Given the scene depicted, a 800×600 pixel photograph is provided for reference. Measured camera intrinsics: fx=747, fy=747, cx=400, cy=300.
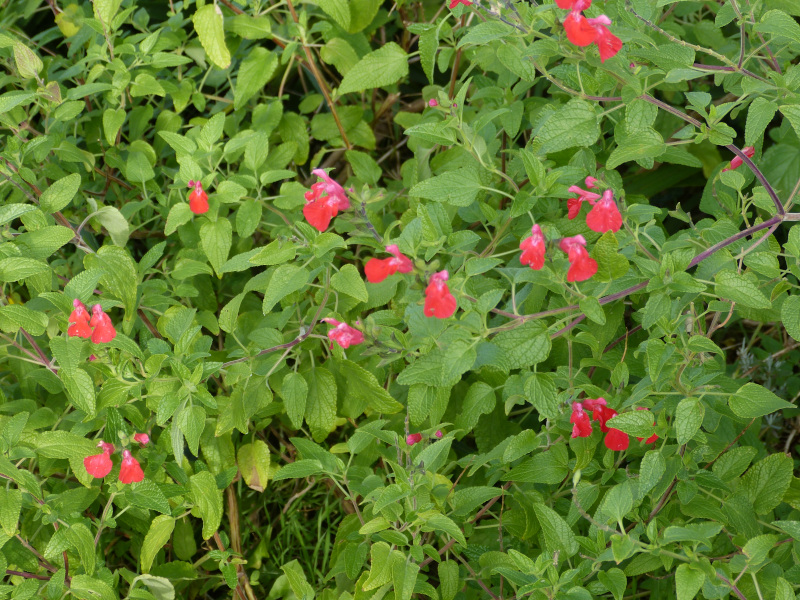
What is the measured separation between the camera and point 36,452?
149 cm

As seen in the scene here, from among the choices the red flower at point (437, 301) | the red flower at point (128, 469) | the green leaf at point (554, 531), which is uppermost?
the red flower at point (437, 301)

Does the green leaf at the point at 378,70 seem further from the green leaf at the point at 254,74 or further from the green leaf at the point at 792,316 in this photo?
the green leaf at the point at 792,316

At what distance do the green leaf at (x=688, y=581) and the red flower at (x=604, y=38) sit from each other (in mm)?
752

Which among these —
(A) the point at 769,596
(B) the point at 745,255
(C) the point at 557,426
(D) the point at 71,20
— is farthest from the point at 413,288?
(D) the point at 71,20

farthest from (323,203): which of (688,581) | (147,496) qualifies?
(688,581)

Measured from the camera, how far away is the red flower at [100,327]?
1.37 m

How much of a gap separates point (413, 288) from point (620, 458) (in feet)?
1.93

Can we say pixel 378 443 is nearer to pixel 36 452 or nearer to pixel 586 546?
pixel 586 546

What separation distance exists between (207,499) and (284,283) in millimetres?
500

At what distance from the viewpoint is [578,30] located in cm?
104

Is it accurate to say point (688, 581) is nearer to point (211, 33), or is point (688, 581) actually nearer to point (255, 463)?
point (255, 463)

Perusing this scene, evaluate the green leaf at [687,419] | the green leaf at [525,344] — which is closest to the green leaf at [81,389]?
the green leaf at [525,344]

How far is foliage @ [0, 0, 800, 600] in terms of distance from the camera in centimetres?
118

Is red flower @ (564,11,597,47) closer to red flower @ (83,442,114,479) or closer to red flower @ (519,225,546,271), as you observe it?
red flower @ (519,225,546,271)
